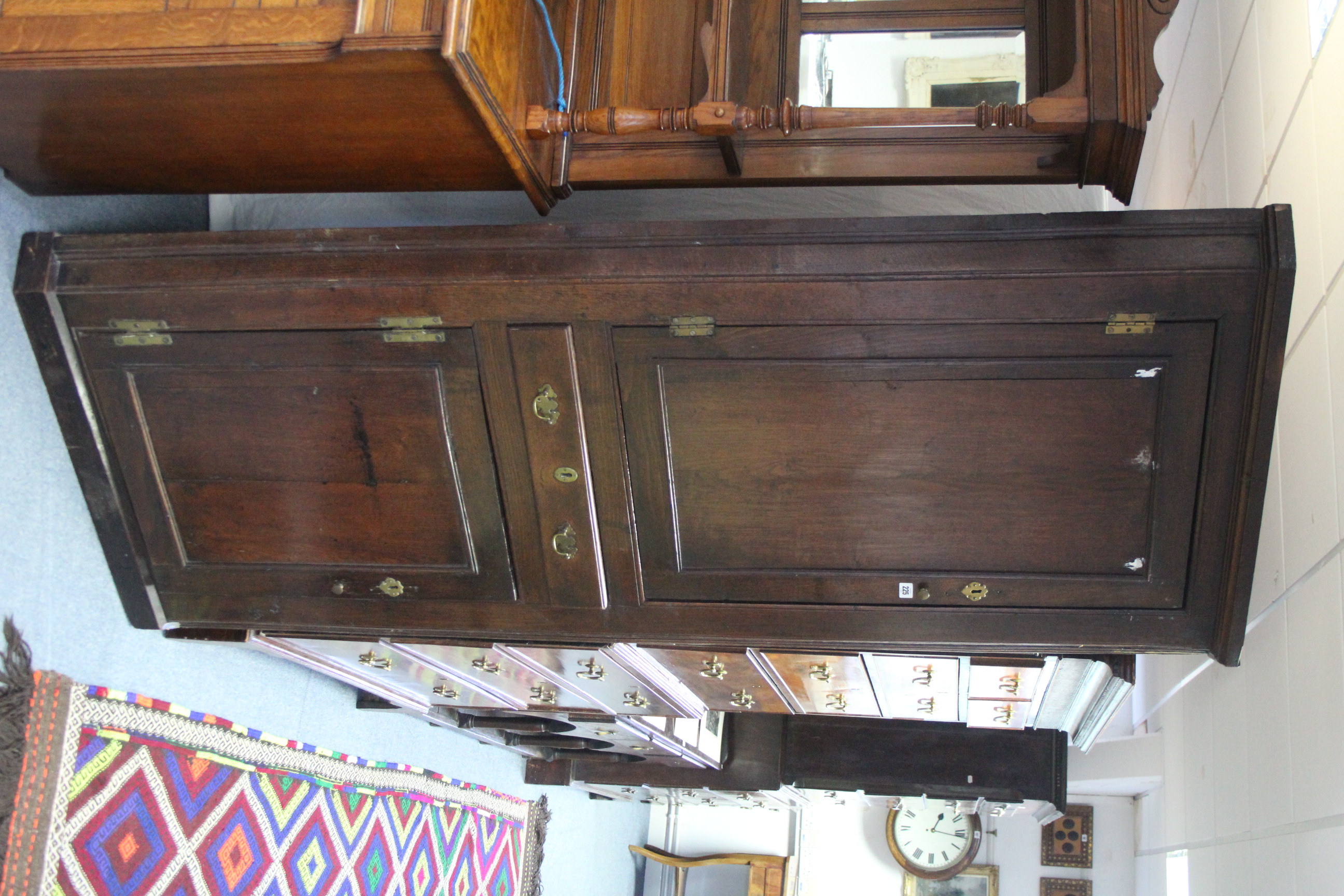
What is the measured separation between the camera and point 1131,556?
1.89 m

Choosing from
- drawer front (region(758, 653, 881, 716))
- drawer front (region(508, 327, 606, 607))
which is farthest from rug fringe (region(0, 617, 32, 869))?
drawer front (region(758, 653, 881, 716))

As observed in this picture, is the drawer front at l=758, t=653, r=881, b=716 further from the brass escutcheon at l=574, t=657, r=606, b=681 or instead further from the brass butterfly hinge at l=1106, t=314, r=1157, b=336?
the brass butterfly hinge at l=1106, t=314, r=1157, b=336

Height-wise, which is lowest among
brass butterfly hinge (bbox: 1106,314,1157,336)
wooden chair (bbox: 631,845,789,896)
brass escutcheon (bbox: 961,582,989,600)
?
wooden chair (bbox: 631,845,789,896)

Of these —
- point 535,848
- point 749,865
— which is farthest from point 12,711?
point 749,865

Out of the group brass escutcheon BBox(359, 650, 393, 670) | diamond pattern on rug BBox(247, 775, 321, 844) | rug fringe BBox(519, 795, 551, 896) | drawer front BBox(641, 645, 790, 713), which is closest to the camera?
drawer front BBox(641, 645, 790, 713)

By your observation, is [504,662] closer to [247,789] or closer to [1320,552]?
[247,789]

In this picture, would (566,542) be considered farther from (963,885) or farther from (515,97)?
(963,885)

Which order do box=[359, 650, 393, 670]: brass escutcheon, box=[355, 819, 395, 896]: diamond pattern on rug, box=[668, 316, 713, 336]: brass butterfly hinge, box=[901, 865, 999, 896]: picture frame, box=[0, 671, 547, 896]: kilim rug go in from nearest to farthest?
box=[668, 316, 713, 336]: brass butterfly hinge
box=[0, 671, 547, 896]: kilim rug
box=[359, 650, 393, 670]: brass escutcheon
box=[355, 819, 395, 896]: diamond pattern on rug
box=[901, 865, 999, 896]: picture frame

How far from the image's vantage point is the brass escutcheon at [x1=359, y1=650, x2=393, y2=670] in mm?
2729

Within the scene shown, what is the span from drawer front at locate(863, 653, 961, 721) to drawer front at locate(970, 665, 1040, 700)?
48 mm

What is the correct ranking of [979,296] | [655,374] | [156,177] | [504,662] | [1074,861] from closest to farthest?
[979,296] → [655,374] → [156,177] → [504,662] → [1074,861]

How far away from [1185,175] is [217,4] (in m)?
2.47

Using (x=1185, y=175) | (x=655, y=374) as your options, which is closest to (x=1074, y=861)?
(x=1185, y=175)

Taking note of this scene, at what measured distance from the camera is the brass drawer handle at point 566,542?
2020 millimetres
